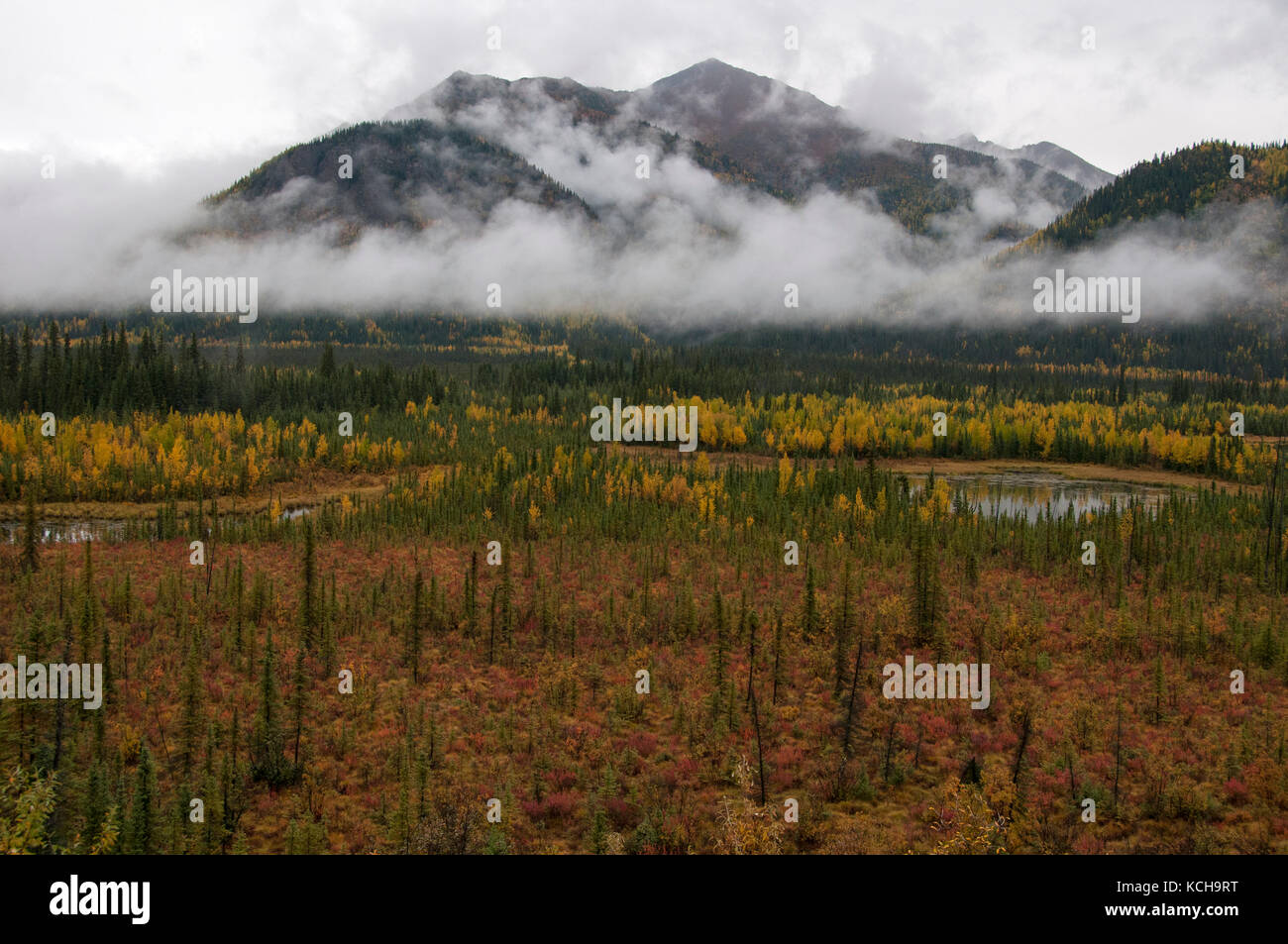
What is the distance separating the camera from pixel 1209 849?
61.7 ft

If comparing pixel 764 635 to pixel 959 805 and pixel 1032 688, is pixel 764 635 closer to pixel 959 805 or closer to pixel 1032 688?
pixel 1032 688

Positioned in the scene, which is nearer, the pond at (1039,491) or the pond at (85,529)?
the pond at (85,529)

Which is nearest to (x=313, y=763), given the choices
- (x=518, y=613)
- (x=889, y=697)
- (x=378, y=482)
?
(x=518, y=613)

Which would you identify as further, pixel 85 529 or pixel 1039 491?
pixel 1039 491

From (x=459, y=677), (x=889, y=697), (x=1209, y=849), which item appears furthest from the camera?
(x=459, y=677)

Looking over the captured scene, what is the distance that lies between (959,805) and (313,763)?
56.8 feet

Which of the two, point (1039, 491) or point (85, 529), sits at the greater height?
point (85, 529)

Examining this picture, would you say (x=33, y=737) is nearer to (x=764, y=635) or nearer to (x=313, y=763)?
(x=313, y=763)

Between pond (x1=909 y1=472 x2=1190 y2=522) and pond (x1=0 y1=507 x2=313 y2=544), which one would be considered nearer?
pond (x1=0 y1=507 x2=313 y2=544)

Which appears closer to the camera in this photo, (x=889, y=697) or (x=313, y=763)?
(x=313, y=763)
